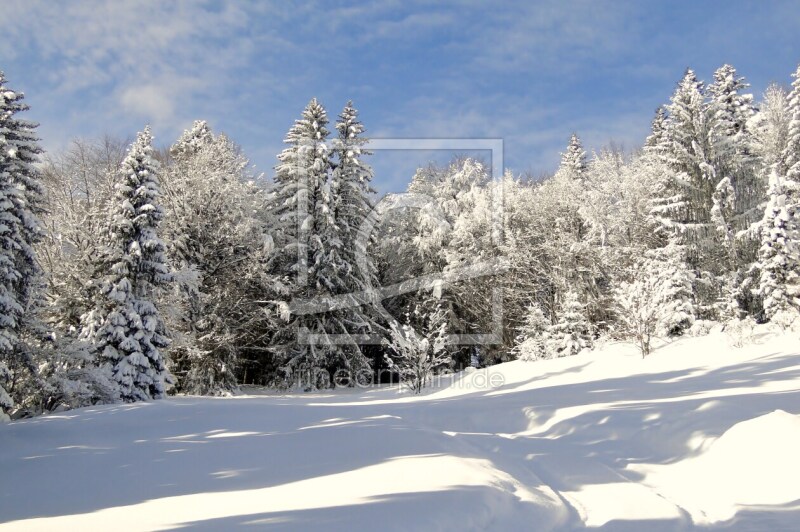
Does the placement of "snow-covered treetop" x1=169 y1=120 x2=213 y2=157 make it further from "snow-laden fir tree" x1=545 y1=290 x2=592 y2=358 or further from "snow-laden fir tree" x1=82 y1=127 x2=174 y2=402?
"snow-laden fir tree" x1=545 y1=290 x2=592 y2=358

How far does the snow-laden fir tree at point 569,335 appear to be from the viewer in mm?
22938

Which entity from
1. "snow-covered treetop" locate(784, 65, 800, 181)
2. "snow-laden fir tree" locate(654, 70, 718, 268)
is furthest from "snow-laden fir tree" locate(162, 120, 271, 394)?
"snow-covered treetop" locate(784, 65, 800, 181)

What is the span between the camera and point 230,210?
78.6 ft

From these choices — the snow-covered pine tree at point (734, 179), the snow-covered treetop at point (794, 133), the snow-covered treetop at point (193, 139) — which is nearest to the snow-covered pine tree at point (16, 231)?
the snow-covered treetop at point (193, 139)

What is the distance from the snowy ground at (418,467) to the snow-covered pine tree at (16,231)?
4134mm

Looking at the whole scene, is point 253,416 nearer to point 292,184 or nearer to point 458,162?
point 292,184

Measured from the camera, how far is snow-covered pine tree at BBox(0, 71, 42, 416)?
39.5 ft

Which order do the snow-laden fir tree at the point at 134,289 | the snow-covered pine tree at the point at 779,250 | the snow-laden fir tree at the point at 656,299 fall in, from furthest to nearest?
the snow-covered pine tree at the point at 779,250
the snow-laden fir tree at the point at 656,299
the snow-laden fir tree at the point at 134,289

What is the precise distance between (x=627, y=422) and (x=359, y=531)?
6353 mm

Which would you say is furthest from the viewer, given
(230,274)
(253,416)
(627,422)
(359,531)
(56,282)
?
(230,274)

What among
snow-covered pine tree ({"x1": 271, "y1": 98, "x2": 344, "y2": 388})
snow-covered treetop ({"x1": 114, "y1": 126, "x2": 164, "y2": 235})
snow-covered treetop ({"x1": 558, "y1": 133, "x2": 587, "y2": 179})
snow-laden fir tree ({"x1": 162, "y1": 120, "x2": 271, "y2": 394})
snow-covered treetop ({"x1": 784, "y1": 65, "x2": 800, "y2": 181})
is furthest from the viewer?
snow-covered treetop ({"x1": 558, "y1": 133, "x2": 587, "y2": 179})

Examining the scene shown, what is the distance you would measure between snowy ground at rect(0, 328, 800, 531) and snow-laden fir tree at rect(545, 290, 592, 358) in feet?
39.4

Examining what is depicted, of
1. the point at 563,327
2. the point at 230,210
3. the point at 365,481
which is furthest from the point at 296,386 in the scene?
the point at 365,481

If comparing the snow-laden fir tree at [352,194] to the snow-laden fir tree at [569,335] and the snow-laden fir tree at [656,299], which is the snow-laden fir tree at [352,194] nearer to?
the snow-laden fir tree at [569,335]
